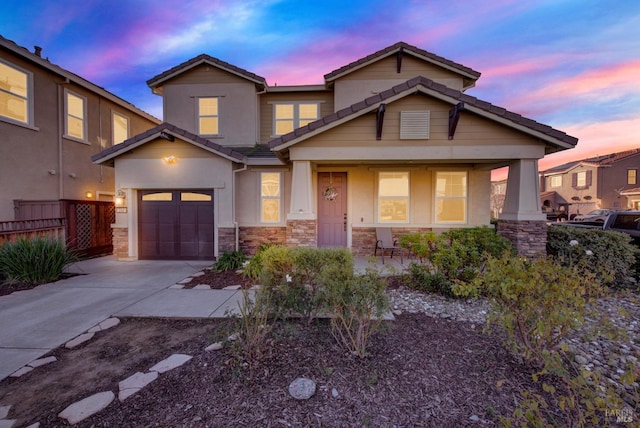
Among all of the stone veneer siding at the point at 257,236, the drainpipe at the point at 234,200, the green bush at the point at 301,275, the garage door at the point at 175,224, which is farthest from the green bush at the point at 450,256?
the garage door at the point at 175,224

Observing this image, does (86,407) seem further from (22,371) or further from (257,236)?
(257,236)

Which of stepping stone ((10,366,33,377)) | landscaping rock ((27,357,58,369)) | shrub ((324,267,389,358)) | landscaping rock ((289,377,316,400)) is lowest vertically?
stepping stone ((10,366,33,377))

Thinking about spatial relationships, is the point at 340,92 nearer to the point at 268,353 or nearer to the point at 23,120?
the point at 268,353

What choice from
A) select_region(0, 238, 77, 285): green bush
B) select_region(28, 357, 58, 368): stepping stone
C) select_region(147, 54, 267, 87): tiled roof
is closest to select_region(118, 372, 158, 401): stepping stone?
select_region(28, 357, 58, 368): stepping stone

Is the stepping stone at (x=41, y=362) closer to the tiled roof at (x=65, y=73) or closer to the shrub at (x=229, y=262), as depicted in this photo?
the shrub at (x=229, y=262)

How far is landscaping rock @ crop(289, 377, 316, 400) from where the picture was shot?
241 cm

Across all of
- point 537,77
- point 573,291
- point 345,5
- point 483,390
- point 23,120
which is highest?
point 345,5

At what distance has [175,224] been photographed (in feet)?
28.7

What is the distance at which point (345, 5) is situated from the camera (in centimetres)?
925

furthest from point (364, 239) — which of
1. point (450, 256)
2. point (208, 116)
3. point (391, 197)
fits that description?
point (208, 116)

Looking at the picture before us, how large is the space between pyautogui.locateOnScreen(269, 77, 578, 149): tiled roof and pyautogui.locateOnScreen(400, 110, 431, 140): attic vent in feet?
1.90

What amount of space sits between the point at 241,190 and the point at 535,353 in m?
8.51

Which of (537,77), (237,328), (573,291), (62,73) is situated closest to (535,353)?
(573,291)

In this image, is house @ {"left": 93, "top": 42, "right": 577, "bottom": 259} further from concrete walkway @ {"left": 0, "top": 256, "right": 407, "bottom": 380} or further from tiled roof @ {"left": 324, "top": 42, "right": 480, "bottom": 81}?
concrete walkway @ {"left": 0, "top": 256, "right": 407, "bottom": 380}
